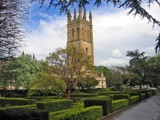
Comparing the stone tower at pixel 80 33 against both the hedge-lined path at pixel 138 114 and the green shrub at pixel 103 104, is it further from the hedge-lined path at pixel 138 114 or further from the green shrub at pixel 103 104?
the green shrub at pixel 103 104

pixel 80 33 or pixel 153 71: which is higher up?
pixel 80 33

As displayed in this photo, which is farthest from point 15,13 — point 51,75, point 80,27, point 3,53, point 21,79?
point 80,27

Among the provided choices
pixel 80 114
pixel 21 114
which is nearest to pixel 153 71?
pixel 80 114

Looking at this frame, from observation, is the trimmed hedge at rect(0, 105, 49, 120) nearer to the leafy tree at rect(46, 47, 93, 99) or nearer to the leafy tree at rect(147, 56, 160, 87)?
the leafy tree at rect(46, 47, 93, 99)

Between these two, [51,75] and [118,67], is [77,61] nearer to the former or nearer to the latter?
[51,75]

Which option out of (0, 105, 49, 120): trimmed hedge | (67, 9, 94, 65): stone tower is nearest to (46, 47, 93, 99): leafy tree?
(0, 105, 49, 120): trimmed hedge

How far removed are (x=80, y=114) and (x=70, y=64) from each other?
17.9 metres

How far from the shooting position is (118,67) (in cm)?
7025

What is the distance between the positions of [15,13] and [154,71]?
46.9m

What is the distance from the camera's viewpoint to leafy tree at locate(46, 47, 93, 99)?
31.3 metres

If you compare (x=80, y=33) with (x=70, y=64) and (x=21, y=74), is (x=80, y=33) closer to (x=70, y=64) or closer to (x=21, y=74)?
(x=21, y=74)

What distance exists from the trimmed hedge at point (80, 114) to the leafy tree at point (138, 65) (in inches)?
1571

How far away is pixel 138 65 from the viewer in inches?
2223

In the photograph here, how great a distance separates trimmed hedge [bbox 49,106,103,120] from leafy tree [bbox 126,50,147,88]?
3991 centimetres
